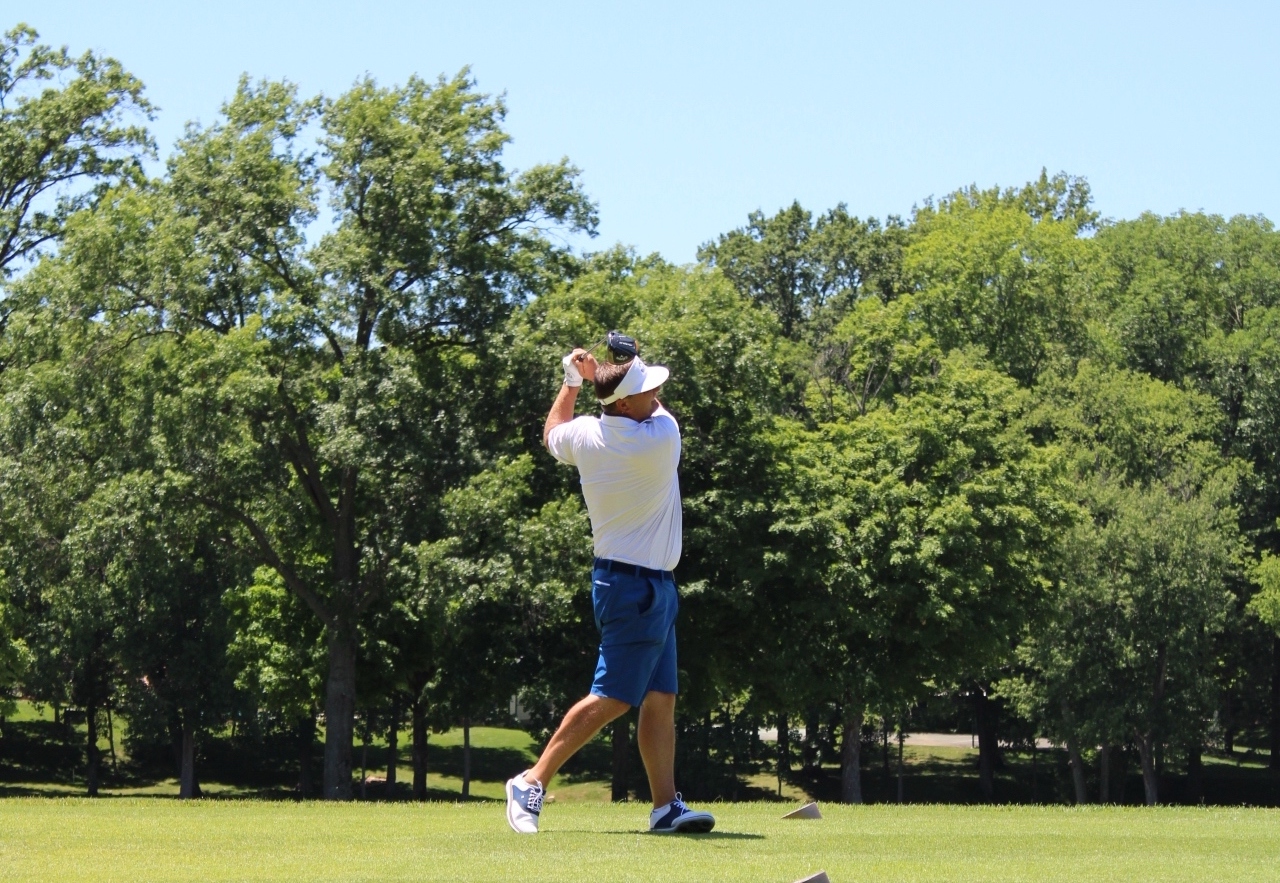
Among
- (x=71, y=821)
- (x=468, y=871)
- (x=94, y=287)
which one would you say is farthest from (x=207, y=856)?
(x=94, y=287)

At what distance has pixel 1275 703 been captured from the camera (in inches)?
2275

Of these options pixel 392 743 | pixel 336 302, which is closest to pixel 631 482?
pixel 336 302

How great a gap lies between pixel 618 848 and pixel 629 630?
1.14 metres

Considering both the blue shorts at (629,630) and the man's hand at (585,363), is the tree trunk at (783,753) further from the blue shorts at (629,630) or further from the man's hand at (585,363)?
the man's hand at (585,363)

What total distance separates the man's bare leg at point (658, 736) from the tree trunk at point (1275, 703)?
53664 mm

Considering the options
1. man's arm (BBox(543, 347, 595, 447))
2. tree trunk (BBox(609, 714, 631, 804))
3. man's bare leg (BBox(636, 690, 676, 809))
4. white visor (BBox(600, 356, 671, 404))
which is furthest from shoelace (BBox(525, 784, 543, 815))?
tree trunk (BBox(609, 714, 631, 804))

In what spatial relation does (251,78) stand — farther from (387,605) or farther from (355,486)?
(387,605)

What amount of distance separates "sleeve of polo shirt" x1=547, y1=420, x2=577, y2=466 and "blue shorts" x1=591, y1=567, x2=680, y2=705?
648 millimetres

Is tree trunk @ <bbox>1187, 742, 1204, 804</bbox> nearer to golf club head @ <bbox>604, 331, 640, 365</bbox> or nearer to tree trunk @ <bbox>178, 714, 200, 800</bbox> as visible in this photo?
tree trunk @ <bbox>178, 714, 200, 800</bbox>

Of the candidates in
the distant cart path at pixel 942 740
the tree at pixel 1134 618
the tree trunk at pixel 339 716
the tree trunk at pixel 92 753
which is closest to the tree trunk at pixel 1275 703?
the tree at pixel 1134 618

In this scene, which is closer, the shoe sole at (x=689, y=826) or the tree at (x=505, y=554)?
the shoe sole at (x=689, y=826)

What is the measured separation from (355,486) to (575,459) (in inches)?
1002

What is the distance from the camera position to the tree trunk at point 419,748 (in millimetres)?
41219

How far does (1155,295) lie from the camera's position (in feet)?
188
